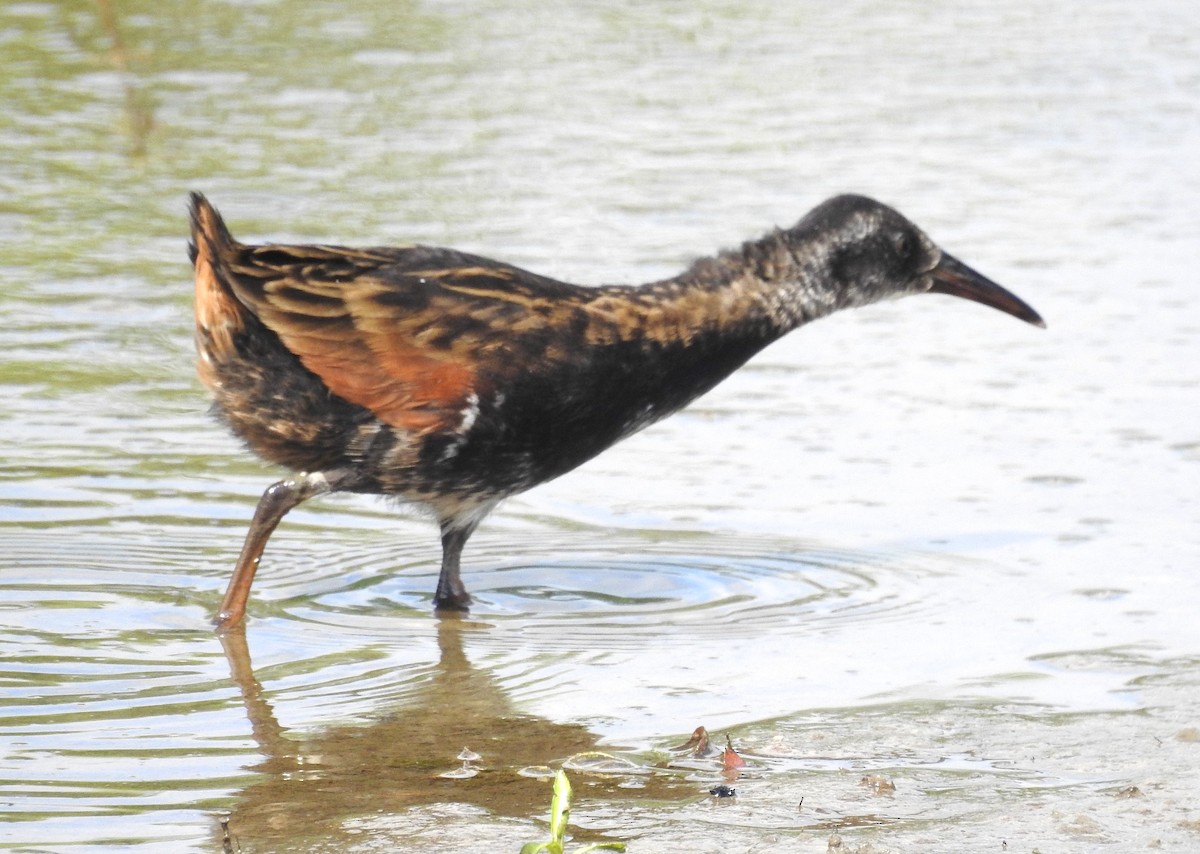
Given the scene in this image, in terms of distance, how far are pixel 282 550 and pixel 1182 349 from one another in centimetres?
391

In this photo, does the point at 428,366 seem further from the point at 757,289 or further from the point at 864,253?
the point at 864,253

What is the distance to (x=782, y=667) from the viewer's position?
219 inches

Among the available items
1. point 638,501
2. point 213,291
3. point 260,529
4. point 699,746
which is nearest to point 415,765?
point 699,746

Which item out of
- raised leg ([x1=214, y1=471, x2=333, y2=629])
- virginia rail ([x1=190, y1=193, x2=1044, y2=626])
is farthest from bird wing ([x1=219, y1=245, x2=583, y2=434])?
raised leg ([x1=214, y1=471, x2=333, y2=629])

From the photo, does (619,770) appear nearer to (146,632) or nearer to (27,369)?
(146,632)

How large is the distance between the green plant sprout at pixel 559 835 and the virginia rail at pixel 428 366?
200 centimetres

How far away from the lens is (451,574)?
6168 millimetres

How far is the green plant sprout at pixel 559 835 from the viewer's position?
3758 millimetres

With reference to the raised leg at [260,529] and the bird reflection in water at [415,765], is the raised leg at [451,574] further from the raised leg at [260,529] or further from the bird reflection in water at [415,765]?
the bird reflection in water at [415,765]

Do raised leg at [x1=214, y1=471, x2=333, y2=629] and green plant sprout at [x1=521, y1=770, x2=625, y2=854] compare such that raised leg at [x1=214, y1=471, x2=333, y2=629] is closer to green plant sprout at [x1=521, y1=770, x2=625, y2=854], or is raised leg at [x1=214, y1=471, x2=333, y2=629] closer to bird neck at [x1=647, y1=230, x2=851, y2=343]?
bird neck at [x1=647, y1=230, x2=851, y2=343]

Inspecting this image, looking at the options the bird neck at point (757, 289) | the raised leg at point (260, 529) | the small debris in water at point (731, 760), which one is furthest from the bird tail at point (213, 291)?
the small debris in water at point (731, 760)

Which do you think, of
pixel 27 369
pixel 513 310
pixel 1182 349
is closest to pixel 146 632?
pixel 513 310

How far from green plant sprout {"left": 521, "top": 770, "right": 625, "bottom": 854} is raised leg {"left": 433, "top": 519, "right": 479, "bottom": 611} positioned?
2.23 m

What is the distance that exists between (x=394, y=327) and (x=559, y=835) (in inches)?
89.3
